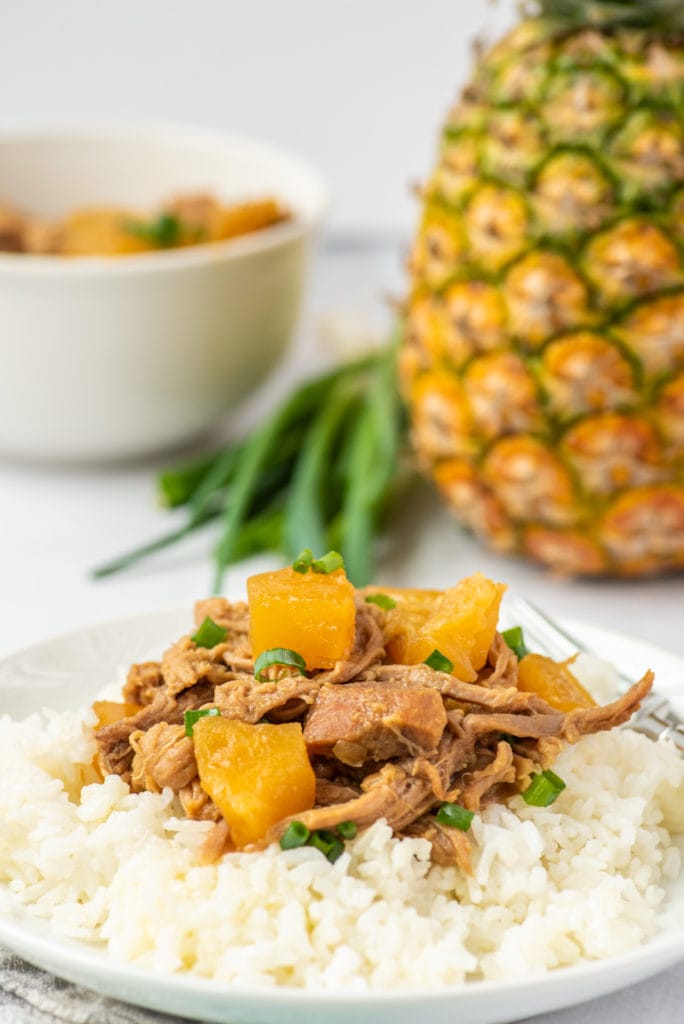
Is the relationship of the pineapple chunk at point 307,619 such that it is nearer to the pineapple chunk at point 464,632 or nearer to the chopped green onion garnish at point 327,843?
the pineapple chunk at point 464,632

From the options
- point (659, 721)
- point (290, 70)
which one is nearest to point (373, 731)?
point (659, 721)

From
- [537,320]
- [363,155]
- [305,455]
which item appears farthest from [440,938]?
[363,155]

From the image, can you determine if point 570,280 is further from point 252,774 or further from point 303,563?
point 252,774

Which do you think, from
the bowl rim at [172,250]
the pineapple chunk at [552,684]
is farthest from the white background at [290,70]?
the pineapple chunk at [552,684]

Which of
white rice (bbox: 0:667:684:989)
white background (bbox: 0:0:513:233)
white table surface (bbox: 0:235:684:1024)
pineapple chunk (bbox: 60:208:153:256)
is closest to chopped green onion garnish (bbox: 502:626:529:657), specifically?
white rice (bbox: 0:667:684:989)

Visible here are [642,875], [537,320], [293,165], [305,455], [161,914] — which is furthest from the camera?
[293,165]

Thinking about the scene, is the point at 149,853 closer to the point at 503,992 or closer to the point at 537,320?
the point at 503,992
